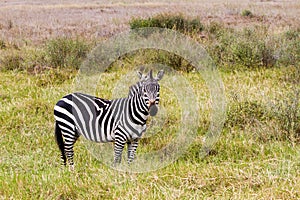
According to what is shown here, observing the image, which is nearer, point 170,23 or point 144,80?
point 144,80

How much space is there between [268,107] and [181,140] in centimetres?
165

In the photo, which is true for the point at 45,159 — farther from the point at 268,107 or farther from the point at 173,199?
the point at 268,107

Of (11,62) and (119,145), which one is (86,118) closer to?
(119,145)

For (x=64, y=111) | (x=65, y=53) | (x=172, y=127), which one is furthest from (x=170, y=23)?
(x=64, y=111)

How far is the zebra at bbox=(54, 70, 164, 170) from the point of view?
526 centimetres

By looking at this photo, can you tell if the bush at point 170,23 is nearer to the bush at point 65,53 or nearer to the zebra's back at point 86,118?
the bush at point 65,53

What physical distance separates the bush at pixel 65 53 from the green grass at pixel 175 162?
6.28ft

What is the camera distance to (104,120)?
18.1ft

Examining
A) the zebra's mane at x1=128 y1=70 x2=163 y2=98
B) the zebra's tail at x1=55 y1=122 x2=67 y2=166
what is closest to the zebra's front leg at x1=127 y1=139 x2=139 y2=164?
the zebra's mane at x1=128 y1=70 x2=163 y2=98

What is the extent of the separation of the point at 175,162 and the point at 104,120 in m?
0.98

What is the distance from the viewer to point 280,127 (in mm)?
6590

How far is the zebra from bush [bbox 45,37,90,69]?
238 inches

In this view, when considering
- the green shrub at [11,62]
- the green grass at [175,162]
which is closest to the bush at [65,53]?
the green shrub at [11,62]

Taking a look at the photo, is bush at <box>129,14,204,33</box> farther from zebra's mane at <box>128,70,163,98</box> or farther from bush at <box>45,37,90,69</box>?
zebra's mane at <box>128,70,163,98</box>
